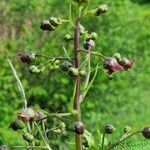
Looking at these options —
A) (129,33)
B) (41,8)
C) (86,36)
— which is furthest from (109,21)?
(86,36)

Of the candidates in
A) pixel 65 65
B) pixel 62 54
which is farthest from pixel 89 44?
pixel 62 54

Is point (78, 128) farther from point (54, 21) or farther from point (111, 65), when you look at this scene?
point (54, 21)

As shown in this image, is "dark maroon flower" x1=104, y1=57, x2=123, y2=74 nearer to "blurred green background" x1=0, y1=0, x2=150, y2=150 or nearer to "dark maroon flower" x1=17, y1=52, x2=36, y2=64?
"dark maroon flower" x1=17, y1=52, x2=36, y2=64

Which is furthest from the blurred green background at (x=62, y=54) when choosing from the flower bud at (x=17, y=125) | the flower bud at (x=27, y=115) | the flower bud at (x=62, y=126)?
the flower bud at (x=27, y=115)

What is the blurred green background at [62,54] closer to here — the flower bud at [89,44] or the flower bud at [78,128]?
the flower bud at [89,44]

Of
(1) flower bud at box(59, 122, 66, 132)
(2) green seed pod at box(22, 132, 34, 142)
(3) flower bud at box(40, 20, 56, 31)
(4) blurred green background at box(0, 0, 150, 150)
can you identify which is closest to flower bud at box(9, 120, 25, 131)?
(2) green seed pod at box(22, 132, 34, 142)
